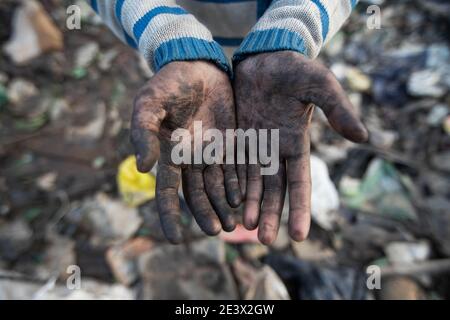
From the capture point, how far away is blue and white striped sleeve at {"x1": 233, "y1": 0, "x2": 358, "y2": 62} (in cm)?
117

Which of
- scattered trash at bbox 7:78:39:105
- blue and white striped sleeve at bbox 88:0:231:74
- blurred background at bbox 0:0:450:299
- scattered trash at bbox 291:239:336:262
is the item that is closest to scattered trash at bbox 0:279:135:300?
blurred background at bbox 0:0:450:299

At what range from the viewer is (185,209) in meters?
2.04

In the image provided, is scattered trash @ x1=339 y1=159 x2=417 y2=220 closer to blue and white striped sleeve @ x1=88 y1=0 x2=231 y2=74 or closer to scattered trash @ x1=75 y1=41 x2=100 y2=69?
blue and white striped sleeve @ x1=88 y1=0 x2=231 y2=74

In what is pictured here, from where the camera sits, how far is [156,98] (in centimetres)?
107

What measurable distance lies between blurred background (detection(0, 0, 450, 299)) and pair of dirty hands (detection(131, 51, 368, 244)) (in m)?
0.57

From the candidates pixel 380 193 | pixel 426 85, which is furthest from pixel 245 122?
pixel 426 85

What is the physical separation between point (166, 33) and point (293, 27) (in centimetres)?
37

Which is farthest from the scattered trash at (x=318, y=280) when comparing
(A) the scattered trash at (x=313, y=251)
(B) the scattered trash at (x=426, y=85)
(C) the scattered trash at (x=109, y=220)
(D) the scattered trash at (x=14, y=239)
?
(B) the scattered trash at (x=426, y=85)

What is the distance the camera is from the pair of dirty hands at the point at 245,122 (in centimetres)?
106

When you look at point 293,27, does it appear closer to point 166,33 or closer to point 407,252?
point 166,33

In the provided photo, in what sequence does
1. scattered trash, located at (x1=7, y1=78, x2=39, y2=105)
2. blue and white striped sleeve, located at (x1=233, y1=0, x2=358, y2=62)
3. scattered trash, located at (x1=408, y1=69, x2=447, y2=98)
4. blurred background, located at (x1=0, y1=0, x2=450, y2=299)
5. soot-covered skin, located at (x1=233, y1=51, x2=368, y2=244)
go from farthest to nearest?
scattered trash, located at (x1=7, y1=78, x2=39, y2=105)
scattered trash, located at (x1=408, y1=69, x2=447, y2=98)
blurred background, located at (x1=0, y1=0, x2=450, y2=299)
blue and white striped sleeve, located at (x1=233, y1=0, x2=358, y2=62)
soot-covered skin, located at (x1=233, y1=51, x2=368, y2=244)

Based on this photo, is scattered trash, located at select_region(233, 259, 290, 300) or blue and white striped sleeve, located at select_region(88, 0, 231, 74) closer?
blue and white striped sleeve, located at select_region(88, 0, 231, 74)

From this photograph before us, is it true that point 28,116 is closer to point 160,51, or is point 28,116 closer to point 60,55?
point 60,55
